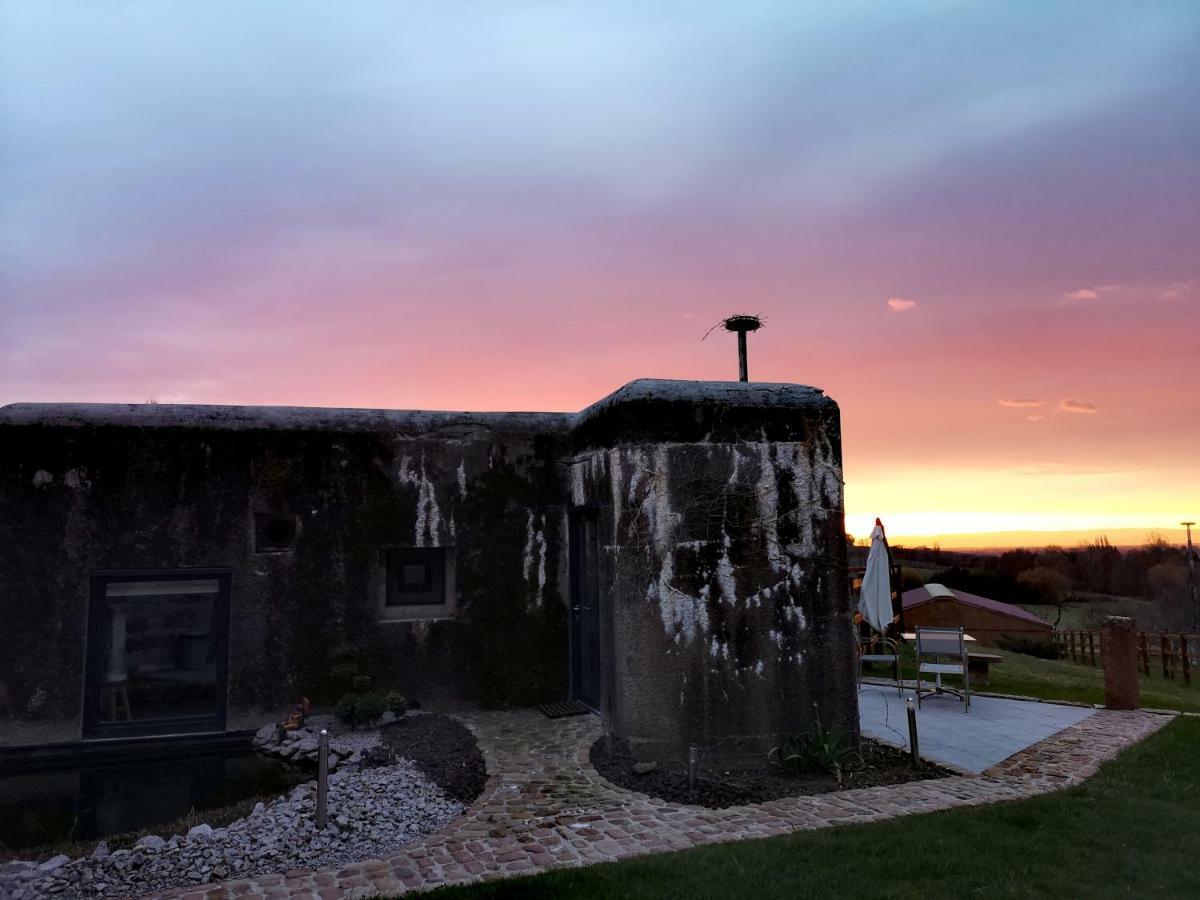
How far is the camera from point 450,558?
31.3 ft

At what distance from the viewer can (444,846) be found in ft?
16.8

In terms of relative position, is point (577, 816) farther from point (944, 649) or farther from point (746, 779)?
point (944, 649)

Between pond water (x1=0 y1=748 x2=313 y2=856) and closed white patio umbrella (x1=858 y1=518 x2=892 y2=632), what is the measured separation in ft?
21.6

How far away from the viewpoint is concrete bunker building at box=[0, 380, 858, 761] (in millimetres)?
6891

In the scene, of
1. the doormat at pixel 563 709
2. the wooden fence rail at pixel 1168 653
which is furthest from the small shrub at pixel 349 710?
the wooden fence rail at pixel 1168 653

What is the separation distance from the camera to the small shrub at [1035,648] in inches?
786

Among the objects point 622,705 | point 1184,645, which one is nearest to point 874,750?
point 622,705

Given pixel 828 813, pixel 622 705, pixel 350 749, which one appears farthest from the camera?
pixel 350 749

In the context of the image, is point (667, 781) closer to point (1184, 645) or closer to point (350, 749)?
point (350, 749)

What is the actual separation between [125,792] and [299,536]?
3067 mm

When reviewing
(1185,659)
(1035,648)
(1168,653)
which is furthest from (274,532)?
(1035,648)

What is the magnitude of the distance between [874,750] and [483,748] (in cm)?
380

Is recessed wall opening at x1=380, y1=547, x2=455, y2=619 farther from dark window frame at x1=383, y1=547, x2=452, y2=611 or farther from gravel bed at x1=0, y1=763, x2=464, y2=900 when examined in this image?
gravel bed at x1=0, y1=763, x2=464, y2=900

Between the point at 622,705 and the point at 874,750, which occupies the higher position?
the point at 622,705
